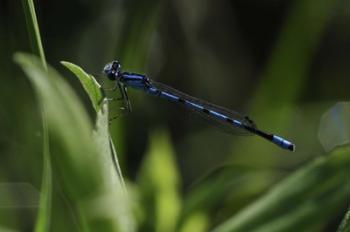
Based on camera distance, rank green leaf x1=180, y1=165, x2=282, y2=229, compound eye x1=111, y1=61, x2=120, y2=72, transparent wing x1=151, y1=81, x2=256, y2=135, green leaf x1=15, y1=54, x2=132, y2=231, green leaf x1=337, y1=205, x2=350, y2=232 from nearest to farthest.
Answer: green leaf x1=15, y1=54, x2=132, y2=231, green leaf x1=337, y1=205, x2=350, y2=232, green leaf x1=180, y1=165, x2=282, y2=229, compound eye x1=111, y1=61, x2=120, y2=72, transparent wing x1=151, y1=81, x2=256, y2=135

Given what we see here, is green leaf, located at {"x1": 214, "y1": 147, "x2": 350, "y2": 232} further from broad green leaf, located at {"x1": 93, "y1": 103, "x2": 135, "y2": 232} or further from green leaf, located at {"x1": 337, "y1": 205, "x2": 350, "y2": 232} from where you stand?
broad green leaf, located at {"x1": 93, "y1": 103, "x2": 135, "y2": 232}

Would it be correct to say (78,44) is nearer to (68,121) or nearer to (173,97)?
(173,97)

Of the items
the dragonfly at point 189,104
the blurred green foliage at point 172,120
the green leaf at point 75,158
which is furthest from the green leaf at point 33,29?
the dragonfly at point 189,104

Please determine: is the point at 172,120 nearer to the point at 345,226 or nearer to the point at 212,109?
the point at 212,109

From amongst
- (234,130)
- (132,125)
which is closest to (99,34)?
(132,125)

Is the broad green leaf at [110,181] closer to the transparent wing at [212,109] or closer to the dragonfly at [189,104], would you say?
the dragonfly at [189,104]

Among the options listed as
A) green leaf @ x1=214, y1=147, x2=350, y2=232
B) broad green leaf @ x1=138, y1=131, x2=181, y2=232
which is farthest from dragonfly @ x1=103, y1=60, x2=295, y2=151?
green leaf @ x1=214, y1=147, x2=350, y2=232
